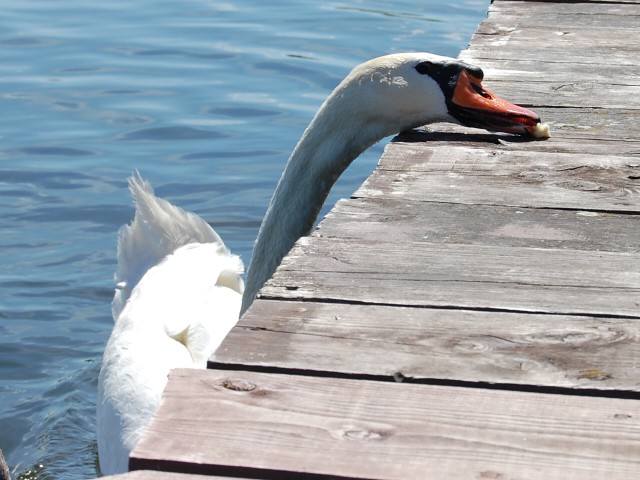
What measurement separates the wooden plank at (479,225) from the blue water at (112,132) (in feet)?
7.10

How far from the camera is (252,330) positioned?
2738 millimetres

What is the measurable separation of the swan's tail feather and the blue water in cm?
49

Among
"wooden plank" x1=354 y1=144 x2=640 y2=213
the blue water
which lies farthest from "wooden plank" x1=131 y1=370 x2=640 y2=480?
the blue water

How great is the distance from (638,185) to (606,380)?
1.45 m

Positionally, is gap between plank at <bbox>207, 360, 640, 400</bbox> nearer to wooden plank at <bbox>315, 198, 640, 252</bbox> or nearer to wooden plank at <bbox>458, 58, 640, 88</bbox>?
wooden plank at <bbox>315, 198, 640, 252</bbox>

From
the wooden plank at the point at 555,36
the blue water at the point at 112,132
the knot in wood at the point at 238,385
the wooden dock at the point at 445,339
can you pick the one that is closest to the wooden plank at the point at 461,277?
the wooden dock at the point at 445,339

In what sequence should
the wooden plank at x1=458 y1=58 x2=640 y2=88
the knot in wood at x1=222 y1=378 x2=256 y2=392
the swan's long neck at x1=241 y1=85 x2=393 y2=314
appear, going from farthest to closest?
1. the wooden plank at x1=458 y1=58 x2=640 y2=88
2. the swan's long neck at x1=241 y1=85 x2=393 y2=314
3. the knot in wood at x1=222 y1=378 x2=256 y2=392

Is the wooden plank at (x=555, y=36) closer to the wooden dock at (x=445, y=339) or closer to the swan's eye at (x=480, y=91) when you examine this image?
the swan's eye at (x=480, y=91)

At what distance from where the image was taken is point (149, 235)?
19.1ft

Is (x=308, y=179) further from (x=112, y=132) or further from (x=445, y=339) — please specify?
(x=112, y=132)

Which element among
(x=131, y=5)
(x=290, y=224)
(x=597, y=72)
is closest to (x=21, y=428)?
(x=290, y=224)

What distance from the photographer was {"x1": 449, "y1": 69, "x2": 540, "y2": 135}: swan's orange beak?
4.31 m

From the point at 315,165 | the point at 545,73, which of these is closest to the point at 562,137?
the point at 315,165

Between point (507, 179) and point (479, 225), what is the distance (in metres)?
0.47
